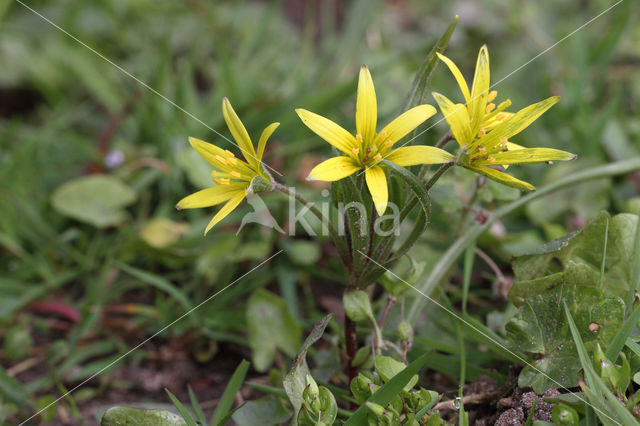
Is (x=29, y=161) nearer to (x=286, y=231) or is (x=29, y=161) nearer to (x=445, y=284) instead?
(x=286, y=231)

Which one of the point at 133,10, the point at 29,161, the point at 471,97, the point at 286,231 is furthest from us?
the point at 133,10

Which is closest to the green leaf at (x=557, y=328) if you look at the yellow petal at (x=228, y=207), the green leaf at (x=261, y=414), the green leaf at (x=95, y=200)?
the green leaf at (x=261, y=414)

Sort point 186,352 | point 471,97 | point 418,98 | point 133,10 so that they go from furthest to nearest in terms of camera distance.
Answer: point 133,10 < point 186,352 < point 418,98 < point 471,97

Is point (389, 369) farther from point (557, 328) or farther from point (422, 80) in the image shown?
point (422, 80)

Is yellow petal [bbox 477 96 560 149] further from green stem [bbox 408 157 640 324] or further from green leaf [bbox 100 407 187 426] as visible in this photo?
green leaf [bbox 100 407 187 426]

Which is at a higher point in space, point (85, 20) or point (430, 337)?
point (85, 20)

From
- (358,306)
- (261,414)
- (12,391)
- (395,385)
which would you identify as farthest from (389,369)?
(12,391)

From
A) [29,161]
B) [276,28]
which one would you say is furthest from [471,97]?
[276,28]

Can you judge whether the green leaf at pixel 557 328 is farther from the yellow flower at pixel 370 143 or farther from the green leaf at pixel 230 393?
the green leaf at pixel 230 393
